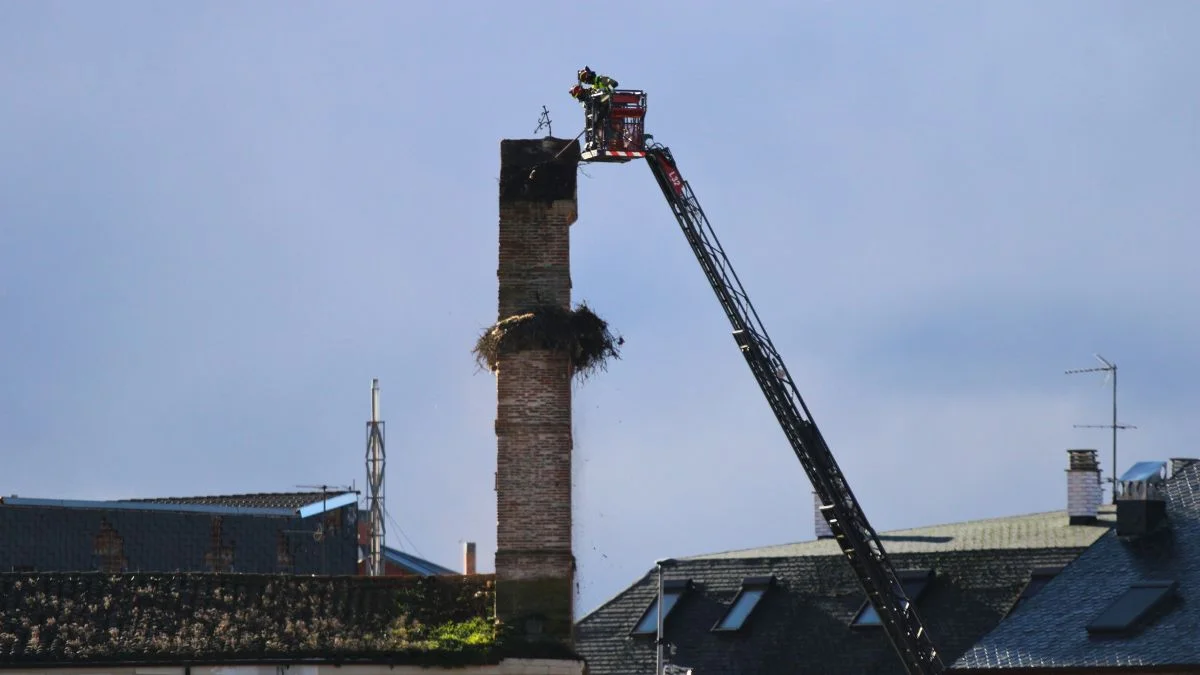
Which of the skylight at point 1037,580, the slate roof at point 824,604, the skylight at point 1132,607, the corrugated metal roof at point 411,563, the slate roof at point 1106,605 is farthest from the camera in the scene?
the corrugated metal roof at point 411,563

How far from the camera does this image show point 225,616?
39781 mm

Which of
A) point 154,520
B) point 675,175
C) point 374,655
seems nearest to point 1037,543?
point 675,175

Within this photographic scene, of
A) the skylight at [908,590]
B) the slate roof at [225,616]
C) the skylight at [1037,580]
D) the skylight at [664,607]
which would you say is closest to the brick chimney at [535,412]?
the slate roof at [225,616]

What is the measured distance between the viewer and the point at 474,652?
39.4m

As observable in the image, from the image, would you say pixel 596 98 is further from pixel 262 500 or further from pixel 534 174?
pixel 262 500

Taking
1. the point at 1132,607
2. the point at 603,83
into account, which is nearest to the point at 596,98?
the point at 603,83

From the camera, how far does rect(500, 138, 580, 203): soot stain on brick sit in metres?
41.9

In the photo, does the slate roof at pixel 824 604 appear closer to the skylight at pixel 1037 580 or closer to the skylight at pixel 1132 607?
the skylight at pixel 1037 580

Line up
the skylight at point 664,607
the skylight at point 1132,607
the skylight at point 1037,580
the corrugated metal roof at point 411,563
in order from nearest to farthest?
1. the skylight at point 1132,607
2. the skylight at point 1037,580
3. the skylight at point 664,607
4. the corrugated metal roof at point 411,563

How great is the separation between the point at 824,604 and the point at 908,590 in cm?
185

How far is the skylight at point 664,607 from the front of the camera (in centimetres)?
5669

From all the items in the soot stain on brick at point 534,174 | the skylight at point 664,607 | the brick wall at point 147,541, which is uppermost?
the soot stain on brick at point 534,174

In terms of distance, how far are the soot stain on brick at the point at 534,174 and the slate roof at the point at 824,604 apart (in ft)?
49.7

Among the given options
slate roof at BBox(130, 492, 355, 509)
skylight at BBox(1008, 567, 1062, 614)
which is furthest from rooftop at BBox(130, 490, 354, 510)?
skylight at BBox(1008, 567, 1062, 614)
